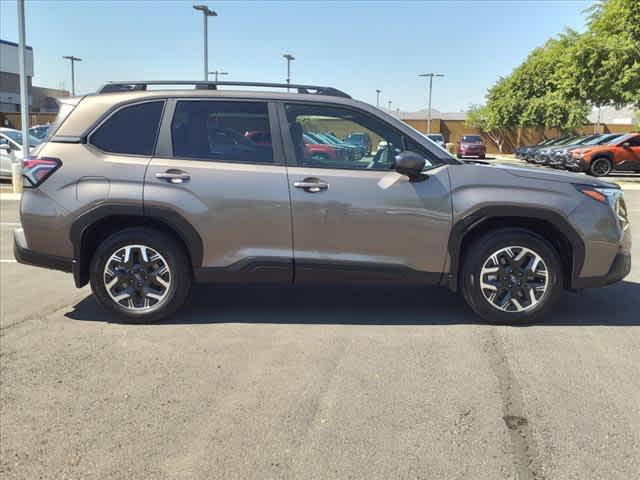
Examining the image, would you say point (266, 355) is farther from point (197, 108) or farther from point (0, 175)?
point (0, 175)

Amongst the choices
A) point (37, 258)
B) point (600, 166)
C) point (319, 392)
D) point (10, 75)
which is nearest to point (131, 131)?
point (37, 258)

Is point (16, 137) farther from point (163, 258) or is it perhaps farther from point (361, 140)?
point (361, 140)

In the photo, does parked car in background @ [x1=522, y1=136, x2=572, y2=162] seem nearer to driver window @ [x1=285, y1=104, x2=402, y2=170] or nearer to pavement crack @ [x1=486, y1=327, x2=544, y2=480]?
driver window @ [x1=285, y1=104, x2=402, y2=170]

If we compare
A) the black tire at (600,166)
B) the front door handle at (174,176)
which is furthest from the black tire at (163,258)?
the black tire at (600,166)

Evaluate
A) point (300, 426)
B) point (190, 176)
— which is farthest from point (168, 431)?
point (190, 176)

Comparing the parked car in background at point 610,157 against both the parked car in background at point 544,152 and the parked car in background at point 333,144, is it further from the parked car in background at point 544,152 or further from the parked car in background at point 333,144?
the parked car in background at point 333,144

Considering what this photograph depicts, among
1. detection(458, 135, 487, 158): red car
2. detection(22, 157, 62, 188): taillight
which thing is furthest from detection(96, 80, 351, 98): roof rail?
detection(458, 135, 487, 158): red car

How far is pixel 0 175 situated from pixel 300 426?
1634cm

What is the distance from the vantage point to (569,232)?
15.3ft

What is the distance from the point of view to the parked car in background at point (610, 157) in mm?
22078

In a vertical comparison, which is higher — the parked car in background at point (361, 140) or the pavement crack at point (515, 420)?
the parked car in background at point (361, 140)

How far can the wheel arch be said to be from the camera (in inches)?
184

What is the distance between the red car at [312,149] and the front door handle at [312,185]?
0.21m

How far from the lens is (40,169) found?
473cm
